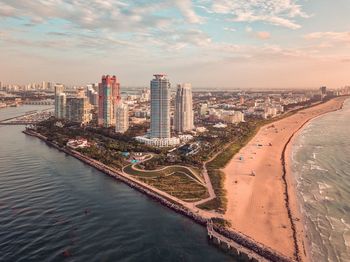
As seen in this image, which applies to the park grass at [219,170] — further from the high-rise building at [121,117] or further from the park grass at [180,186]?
the high-rise building at [121,117]

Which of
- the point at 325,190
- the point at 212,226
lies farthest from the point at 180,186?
the point at 325,190

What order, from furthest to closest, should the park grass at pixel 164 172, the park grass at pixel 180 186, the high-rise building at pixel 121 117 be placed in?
the high-rise building at pixel 121 117, the park grass at pixel 164 172, the park grass at pixel 180 186

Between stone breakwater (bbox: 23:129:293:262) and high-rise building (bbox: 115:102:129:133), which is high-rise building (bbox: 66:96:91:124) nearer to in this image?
high-rise building (bbox: 115:102:129:133)

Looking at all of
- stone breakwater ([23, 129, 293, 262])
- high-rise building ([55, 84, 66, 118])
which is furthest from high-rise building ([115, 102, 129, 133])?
high-rise building ([55, 84, 66, 118])

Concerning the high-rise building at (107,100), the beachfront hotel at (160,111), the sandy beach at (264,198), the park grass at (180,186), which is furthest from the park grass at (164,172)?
the high-rise building at (107,100)

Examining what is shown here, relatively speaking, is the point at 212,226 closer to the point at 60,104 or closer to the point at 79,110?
the point at 79,110

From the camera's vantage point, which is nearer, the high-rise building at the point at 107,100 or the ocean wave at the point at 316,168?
the ocean wave at the point at 316,168

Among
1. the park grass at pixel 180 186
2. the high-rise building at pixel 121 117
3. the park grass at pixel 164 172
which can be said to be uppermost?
the high-rise building at pixel 121 117
